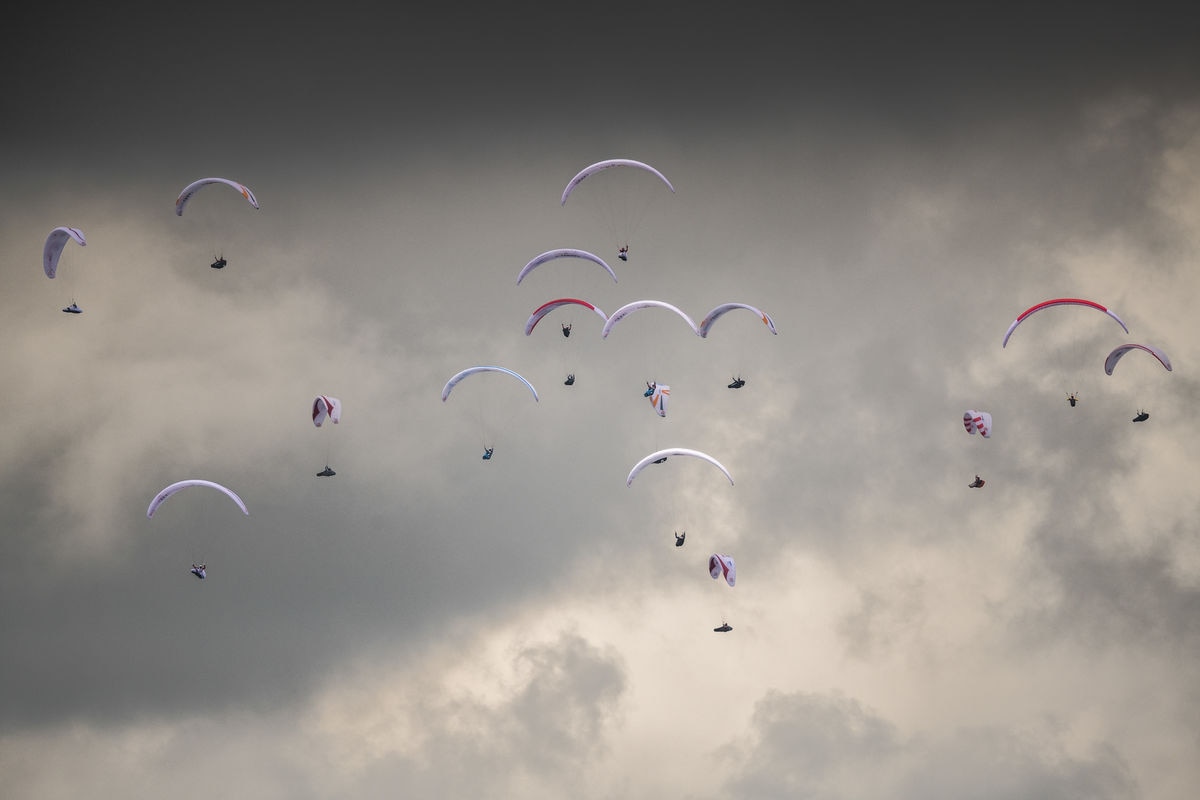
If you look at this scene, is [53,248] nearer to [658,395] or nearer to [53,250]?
[53,250]

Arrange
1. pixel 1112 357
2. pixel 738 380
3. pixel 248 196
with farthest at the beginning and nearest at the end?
pixel 1112 357 → pixel 738 380 → pixel 248 196

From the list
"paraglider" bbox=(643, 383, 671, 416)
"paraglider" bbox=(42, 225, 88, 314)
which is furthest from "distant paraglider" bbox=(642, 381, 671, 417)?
Result: "paraglider" bbox=(42, 225, 88, 314)

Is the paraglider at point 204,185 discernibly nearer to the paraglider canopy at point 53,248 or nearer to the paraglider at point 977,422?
the paraglider canopy at point 53,248

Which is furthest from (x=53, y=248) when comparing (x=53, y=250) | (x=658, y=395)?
(x=658, y=395)

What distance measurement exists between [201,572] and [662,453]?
32795 millimetres

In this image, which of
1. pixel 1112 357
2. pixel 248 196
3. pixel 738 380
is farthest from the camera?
pixel 1112 357

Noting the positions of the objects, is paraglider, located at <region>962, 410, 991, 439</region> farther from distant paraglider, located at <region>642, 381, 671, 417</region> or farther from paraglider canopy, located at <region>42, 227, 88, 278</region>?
paraglider canopy, located at <region>42, 227, 88, 278</region>

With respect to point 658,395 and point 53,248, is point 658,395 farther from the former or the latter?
point 53,248

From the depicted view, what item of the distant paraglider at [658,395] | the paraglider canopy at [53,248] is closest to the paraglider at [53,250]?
the paraglider canopy at [53,248]

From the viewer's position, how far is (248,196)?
98.5 metres

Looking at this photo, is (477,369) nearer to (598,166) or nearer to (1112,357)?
(598,166)

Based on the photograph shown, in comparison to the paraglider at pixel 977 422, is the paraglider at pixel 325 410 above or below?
below

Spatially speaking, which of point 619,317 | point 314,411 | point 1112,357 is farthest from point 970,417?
point 314,411

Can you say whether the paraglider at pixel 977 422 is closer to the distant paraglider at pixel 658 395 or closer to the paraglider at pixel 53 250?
the distant paraglider at pixel 658 395
